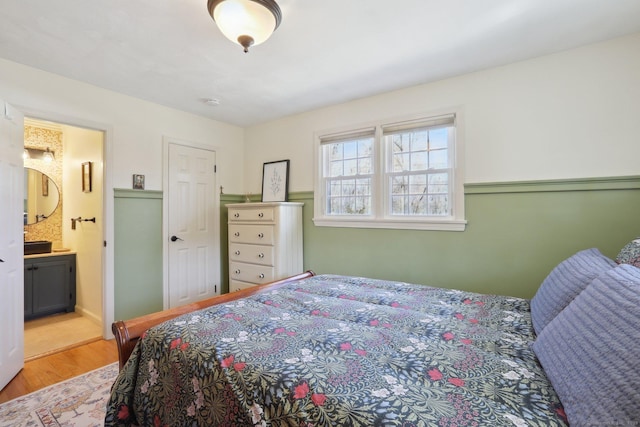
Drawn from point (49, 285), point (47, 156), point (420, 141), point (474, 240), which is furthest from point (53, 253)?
point (474, 240)

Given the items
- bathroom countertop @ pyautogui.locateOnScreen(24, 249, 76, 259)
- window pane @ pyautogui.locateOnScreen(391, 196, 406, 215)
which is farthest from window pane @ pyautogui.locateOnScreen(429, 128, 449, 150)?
bathroom countertop @ pyautogui.locateOnScreen(24, 249, 76, 259)

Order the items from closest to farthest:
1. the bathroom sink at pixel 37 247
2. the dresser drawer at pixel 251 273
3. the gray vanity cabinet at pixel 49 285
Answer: the dresser drawer at pixel 251 273, the gray vanity cabinet at pixel 49 285, the bathroom sink at pixel 37 247

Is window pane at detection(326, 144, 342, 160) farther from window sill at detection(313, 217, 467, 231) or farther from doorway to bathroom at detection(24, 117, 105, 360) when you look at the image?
doorway to bathroom at detection(24, 117, 105, 360)

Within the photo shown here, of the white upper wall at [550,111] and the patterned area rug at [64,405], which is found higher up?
the white upper wall at [550,111]

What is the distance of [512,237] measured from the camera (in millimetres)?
2498

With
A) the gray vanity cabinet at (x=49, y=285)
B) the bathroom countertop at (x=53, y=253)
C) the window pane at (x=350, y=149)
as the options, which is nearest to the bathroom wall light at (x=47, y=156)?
the bathroom countertop at (x=53, y=253)

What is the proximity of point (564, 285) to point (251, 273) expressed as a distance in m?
2.83

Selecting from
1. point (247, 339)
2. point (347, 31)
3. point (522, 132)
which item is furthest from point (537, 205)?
point (247, 339)

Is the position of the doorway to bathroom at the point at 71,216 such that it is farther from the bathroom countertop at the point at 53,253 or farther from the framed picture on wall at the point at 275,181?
the framed picture on wall at the point at 275,181

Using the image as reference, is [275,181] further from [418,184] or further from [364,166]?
[418,184]

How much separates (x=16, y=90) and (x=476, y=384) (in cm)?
360

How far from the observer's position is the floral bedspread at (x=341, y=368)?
85cm

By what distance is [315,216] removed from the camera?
3.56 meters

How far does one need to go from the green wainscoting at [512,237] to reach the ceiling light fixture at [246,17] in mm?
2032
